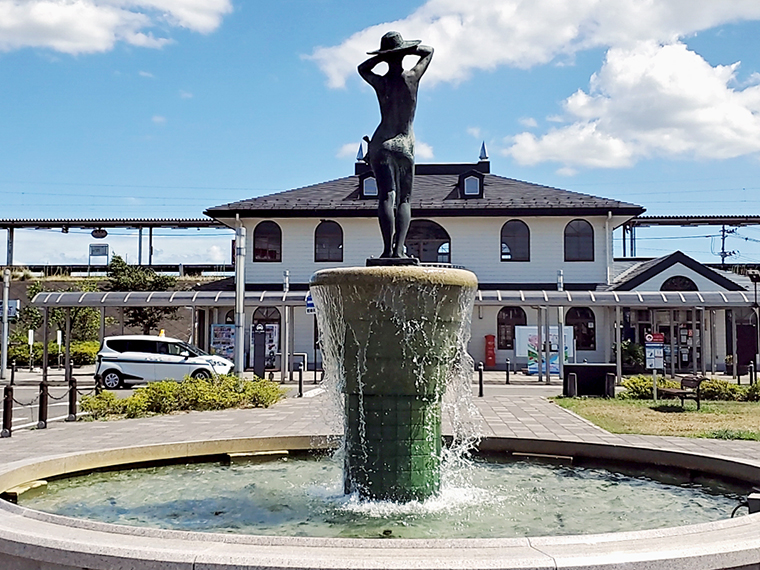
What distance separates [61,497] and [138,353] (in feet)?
59.6

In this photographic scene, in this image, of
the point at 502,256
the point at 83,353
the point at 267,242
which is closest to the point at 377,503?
the point at 502,256

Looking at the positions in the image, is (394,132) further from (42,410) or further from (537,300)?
(537,300)

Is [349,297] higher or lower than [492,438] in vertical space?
higher

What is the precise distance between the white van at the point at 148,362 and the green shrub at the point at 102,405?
8.71m

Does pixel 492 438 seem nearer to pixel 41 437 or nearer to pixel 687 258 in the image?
pixel 41 437

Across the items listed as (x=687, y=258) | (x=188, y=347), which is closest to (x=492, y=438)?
(x=188, y=347)

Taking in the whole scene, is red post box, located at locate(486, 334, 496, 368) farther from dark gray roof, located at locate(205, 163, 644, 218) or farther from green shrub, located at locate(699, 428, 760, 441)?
green shrub, located at locate(699, 428, 760, 441)

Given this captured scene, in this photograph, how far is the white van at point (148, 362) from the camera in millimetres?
24891

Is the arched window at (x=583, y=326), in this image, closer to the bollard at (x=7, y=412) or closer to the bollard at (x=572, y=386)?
the bollard at (x=572, y=386)

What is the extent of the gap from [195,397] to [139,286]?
24.5m

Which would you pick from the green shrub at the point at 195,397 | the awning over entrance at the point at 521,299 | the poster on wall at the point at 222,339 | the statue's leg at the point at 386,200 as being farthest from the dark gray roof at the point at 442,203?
the statue's leg at the point at 386,200

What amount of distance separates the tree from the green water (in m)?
30.9

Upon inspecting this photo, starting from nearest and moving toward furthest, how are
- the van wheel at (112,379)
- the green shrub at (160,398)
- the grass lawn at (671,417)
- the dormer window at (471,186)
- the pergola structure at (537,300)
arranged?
the grass lawn at (671,417), the green shrub at (160,398), the van wheel at (112,379), the pergola structure at (537,300), the dormer window at (471,186)

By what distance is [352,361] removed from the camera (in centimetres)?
712
